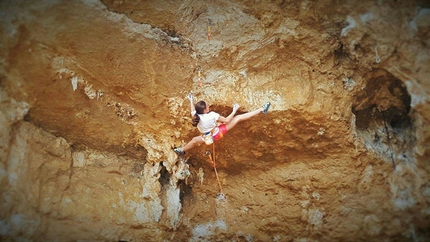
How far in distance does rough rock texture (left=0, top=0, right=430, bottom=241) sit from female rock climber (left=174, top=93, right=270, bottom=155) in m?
0.23

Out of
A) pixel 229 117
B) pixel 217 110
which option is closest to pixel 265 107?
pixel 229 117

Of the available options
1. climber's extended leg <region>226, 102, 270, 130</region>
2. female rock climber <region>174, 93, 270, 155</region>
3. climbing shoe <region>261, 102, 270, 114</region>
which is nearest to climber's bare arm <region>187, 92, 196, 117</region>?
female rock climber <region>174, 93, 270, 155</region>

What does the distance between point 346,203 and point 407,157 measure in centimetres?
102

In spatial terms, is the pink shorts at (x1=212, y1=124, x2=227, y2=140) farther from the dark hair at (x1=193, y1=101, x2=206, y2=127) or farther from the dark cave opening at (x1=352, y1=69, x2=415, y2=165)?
the dark cave opening at (x1=352, y1=69, x2=415, y2=165)

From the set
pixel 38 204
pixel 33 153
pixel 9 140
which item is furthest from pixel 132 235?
pixel 9 140

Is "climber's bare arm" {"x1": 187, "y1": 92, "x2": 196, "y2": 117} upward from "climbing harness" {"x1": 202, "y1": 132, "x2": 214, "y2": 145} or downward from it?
upward

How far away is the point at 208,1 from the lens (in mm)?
4906

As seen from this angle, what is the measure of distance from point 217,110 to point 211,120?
0.37m

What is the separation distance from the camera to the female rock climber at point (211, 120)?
4793 mm

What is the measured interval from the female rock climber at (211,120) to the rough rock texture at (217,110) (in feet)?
0.76

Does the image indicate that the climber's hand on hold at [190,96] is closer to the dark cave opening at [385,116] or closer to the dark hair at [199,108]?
the dark hair at [199,108]

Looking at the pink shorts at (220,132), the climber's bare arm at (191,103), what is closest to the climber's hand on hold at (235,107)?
the pink shorts at (220,132)

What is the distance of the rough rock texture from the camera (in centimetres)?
452

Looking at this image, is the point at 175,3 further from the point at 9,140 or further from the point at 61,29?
the point at 9,140
